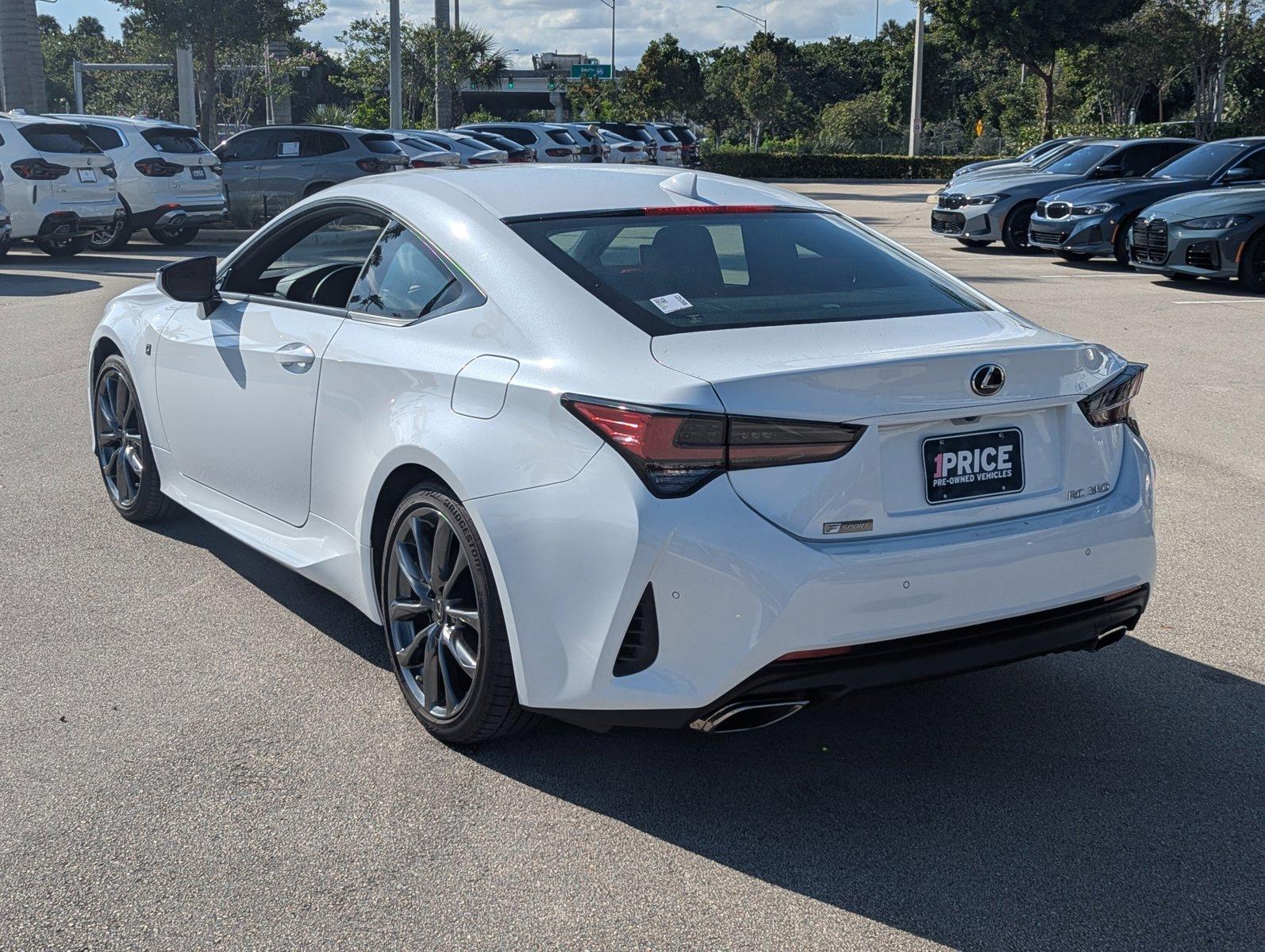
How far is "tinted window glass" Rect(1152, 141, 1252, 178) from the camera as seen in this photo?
17.0 m

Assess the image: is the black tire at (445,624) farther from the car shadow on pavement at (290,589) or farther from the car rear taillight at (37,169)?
the car rear taillight at (37,169)

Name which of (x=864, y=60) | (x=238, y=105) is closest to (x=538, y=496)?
(x=238, y=105)

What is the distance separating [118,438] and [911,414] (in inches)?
161

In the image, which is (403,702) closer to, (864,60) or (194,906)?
(194,906)

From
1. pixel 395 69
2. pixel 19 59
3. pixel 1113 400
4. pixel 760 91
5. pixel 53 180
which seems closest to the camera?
pixel 1113 400

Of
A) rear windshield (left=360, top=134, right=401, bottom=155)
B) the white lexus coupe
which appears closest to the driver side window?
the white lexus coupe

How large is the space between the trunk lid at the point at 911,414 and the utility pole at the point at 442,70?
121 feet

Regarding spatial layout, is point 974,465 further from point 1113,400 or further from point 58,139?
point 58,139

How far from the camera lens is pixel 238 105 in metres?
60.3

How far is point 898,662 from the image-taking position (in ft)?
11.0

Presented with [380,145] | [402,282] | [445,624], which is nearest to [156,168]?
[380,145]

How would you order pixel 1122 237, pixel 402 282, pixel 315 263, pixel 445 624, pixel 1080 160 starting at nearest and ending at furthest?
1. pixel 445 624
2. pixel 402 282
3. pixel 315 263
4. pixel 1122 237
5. pixel 1080 160

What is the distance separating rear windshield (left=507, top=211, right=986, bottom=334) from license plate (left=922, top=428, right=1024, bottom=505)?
0.50 m

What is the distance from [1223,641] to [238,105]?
61.0 meters
